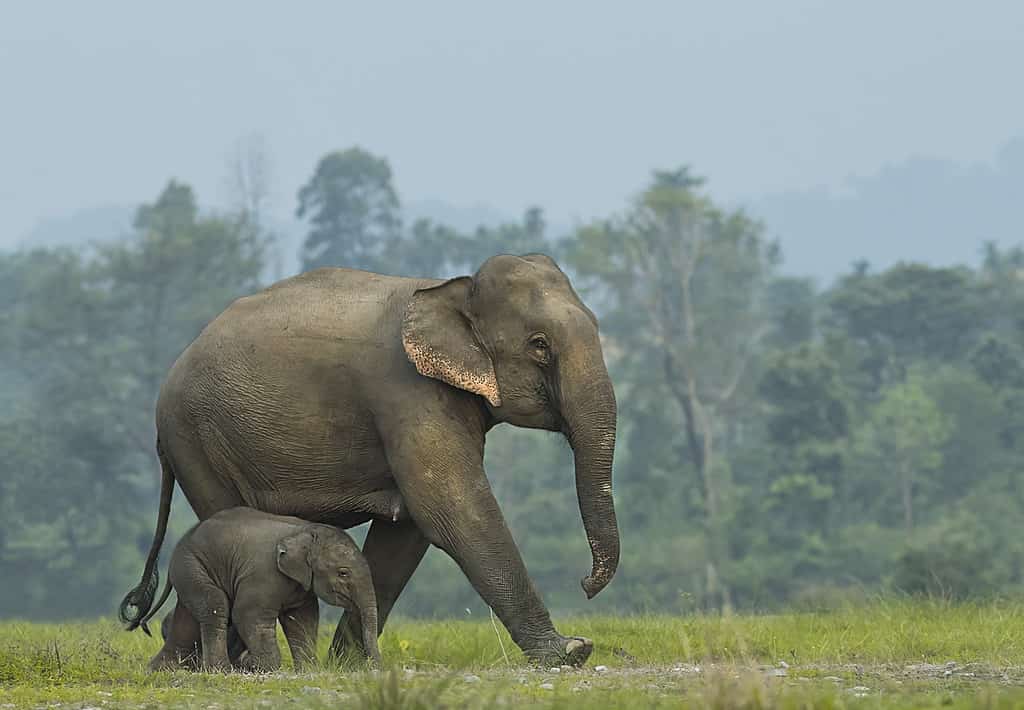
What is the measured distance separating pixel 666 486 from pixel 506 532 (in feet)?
159

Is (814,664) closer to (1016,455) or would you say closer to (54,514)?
(54,514)

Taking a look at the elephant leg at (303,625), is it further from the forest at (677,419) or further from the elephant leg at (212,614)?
the forest at (677,419)

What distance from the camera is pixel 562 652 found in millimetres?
9469

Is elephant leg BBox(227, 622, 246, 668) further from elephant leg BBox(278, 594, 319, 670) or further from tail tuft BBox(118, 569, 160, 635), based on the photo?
tail tuft BBox(118, 569, 160, 635)

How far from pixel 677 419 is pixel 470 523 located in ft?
191

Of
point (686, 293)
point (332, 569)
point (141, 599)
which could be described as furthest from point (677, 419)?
point (332, 569)

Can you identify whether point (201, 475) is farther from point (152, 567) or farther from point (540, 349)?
point (540, 349)

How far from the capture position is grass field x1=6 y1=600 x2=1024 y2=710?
645 centimetres

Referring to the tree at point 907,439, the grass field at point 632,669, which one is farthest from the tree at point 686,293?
the grass field at point 632,669

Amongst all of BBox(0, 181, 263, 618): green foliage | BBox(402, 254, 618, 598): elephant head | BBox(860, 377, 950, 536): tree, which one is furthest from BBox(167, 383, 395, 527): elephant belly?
BBox(860, 377, 950, 536): tree

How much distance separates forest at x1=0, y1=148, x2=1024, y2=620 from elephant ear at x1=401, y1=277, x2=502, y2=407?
31.8 meters

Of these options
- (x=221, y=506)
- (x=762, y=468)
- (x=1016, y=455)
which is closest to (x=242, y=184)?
(x=762, y=468)

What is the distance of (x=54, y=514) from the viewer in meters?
52.5

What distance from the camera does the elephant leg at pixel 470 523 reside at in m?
9.46
